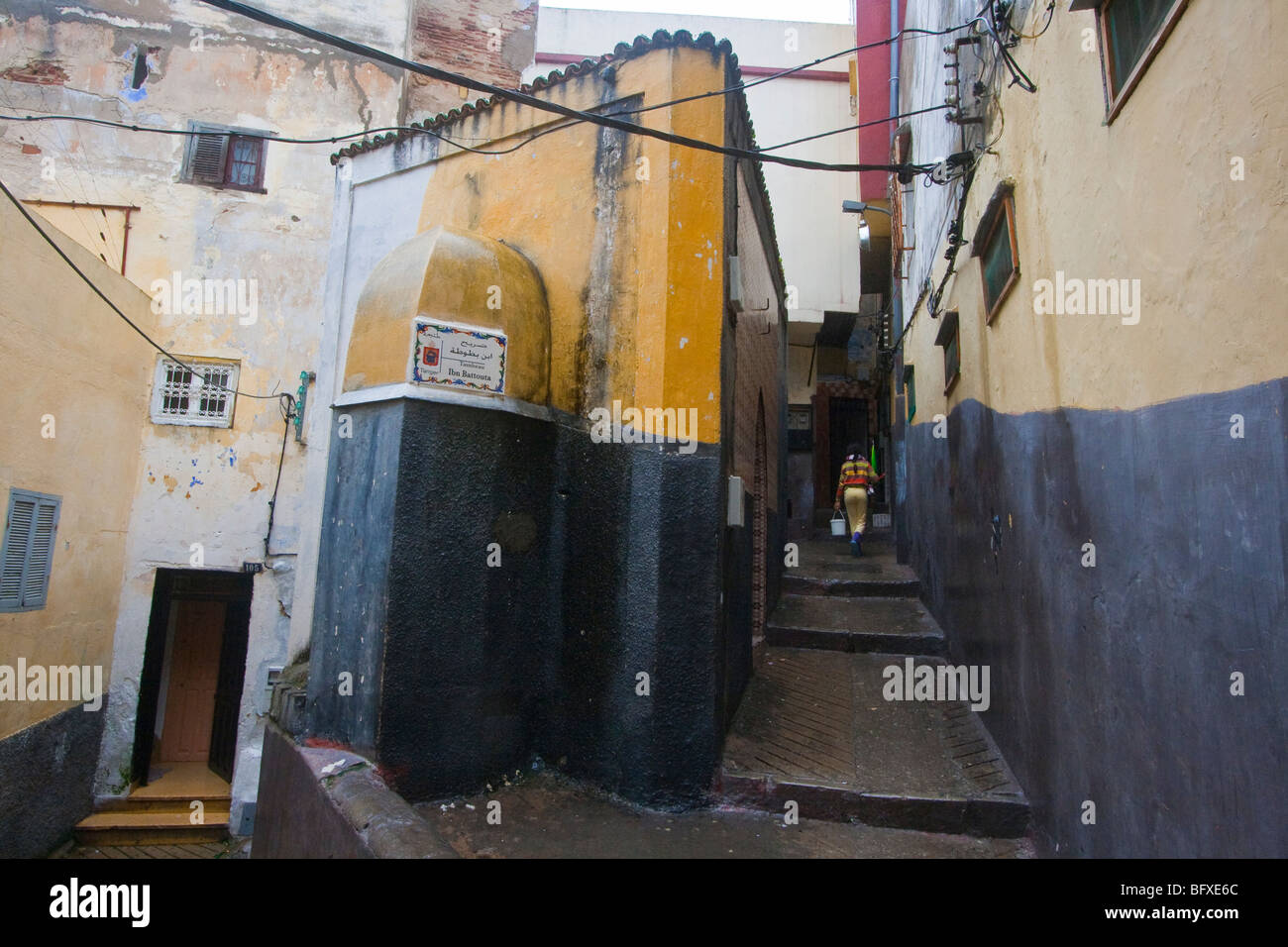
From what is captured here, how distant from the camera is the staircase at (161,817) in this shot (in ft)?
31.7

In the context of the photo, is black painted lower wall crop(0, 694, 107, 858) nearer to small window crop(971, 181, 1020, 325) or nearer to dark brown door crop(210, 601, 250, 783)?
dark brown door crop(210, 601, 250, 783)

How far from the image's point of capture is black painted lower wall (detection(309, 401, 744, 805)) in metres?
4.79

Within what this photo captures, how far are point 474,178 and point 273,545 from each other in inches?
270

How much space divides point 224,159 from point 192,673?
7.95 m

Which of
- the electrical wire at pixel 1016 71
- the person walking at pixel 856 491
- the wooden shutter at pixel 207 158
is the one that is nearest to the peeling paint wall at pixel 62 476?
the wooden shutter at pixel 207 158

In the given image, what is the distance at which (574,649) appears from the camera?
529 cm

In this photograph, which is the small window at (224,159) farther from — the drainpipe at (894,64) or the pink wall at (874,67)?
the pink wall at (874,67)

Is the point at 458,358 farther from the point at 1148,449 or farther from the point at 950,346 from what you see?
the point at 950,346

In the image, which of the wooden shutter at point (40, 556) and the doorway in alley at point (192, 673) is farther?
the doorway in alley at point (192, 673)

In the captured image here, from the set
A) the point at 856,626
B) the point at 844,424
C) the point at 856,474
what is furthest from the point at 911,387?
the point at 844,424

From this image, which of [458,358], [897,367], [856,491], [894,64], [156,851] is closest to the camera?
[458,358]

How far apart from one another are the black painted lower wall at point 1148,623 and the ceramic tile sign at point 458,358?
11.3ft

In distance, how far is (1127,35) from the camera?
304 centimetres

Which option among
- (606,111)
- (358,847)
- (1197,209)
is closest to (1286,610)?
(1197,209)
